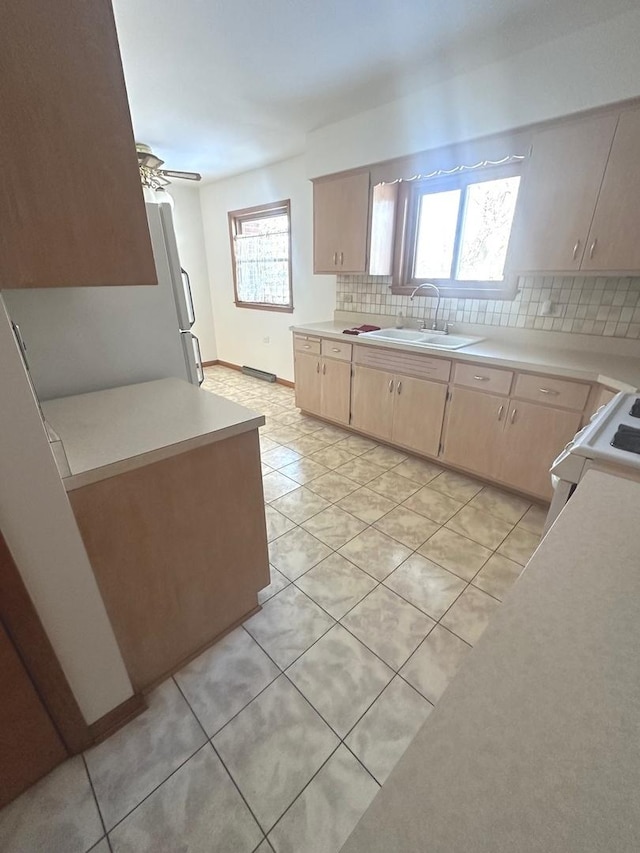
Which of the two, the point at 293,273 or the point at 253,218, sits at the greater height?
the point at 253,218

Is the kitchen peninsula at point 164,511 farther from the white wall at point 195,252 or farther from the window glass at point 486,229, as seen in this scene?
the white wall at point 195,252

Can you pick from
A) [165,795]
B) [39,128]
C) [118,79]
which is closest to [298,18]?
[118,79]

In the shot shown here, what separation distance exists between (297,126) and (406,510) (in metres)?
3.14

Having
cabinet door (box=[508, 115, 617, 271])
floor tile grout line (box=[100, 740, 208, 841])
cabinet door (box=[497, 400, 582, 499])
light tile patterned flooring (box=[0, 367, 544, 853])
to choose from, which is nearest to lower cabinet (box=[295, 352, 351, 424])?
light tile patterned flooring (box=[0, 367, 544, 853])

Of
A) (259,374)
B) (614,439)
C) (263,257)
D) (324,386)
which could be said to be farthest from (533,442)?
(263,257)

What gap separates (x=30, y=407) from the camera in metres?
0.81

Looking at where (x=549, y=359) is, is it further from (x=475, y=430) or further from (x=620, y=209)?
(x=620, y=209)

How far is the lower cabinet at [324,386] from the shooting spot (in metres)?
3.21

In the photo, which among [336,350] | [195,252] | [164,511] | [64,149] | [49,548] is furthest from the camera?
[195,252]

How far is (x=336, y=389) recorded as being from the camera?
10.8ft

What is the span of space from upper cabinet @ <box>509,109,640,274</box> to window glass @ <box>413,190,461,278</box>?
69 cm

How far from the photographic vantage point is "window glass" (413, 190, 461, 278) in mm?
2768

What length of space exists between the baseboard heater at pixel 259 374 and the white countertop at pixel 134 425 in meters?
3.29

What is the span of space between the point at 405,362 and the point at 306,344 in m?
1.08
